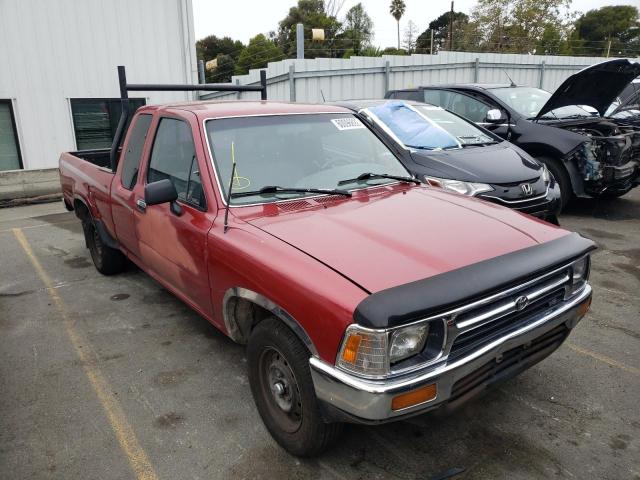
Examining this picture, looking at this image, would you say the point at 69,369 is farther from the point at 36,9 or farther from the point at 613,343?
the point at 36,9

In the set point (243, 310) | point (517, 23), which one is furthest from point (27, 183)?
point (517, 23)

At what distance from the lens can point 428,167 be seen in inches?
208

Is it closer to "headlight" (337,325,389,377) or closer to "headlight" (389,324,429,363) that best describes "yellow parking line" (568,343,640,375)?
"headlight" (389,324,429,363)

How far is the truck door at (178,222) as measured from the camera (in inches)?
120

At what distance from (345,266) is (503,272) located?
28.4 inches

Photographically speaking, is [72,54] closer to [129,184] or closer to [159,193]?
[129,184]

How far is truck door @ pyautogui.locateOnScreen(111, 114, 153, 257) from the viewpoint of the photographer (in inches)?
157

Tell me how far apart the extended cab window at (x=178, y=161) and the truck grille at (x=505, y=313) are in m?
1.73

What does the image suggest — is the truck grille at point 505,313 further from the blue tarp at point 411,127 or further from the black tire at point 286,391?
the blue tarp at point 411,127

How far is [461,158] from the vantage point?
Answer: 5.35 m

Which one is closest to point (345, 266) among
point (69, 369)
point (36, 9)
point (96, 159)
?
point (69, 369)

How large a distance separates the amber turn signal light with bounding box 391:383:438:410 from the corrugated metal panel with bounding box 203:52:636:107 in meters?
8.69

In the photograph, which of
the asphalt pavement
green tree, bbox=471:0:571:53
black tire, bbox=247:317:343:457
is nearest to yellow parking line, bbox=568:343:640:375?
the asphalt pavement

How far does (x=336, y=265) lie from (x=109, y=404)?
6.25 ft
